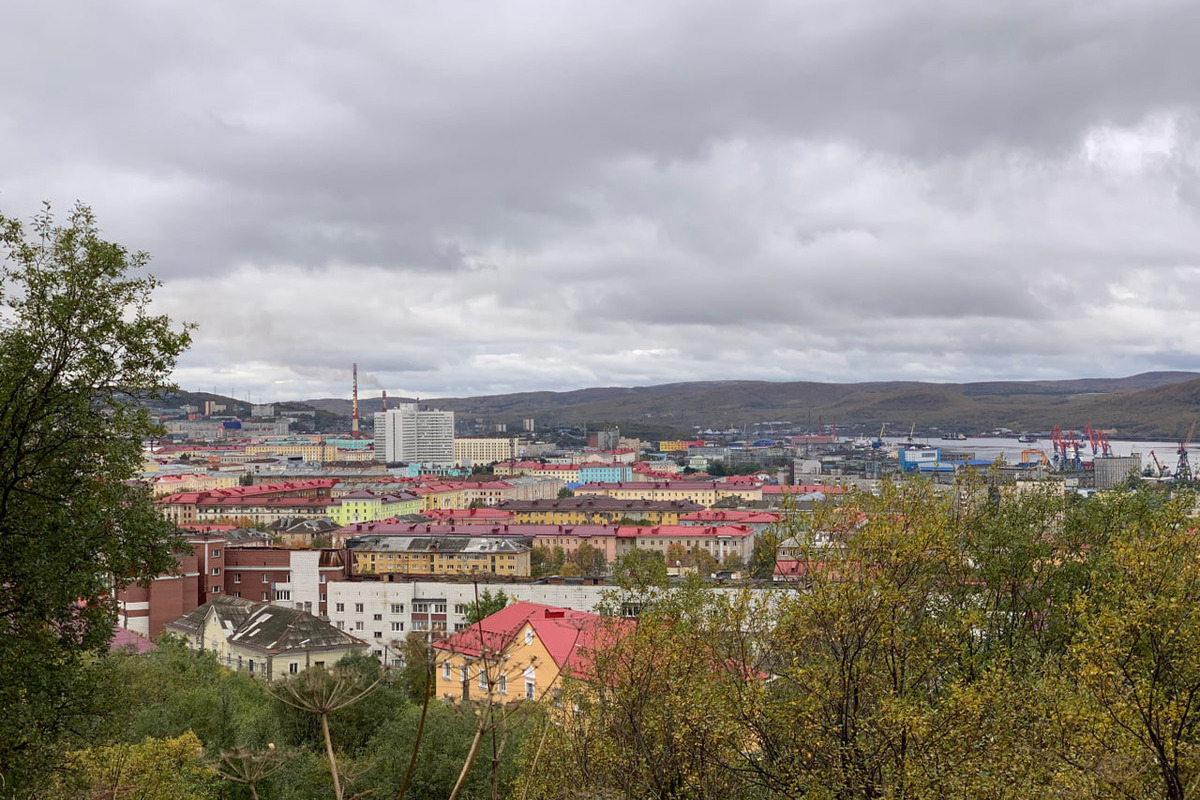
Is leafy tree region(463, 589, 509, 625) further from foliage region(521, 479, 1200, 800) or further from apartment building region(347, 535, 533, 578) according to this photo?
foliage region(521, 479, 1200, 800)

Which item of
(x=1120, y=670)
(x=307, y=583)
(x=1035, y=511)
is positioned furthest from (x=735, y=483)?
(x=1120, y=670)

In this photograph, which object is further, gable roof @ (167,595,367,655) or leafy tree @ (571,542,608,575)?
leafy tree @ (571,542,608,575)

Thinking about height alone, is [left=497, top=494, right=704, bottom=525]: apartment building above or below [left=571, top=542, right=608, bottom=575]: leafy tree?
above

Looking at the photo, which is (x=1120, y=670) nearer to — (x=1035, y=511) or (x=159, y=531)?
(x=1035, y=511)

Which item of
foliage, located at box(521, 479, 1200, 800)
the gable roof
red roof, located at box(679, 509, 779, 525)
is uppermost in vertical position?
foliage, located at box(521, 479, 1200, 800)

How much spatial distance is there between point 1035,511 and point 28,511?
47.0 ft

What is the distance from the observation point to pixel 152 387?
9.52m

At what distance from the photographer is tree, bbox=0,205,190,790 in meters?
8.52

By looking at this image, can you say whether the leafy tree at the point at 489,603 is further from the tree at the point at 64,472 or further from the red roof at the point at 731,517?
the red roof at the point at 731,517

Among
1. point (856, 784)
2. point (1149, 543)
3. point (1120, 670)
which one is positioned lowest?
point (856, 784)

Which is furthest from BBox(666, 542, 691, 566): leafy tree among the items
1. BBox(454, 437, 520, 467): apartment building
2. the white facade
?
BBox(454, 437, 520, 467): apartment building

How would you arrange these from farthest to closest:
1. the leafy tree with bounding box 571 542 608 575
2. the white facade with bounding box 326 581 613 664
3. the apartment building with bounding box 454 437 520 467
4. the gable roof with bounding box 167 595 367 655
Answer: the apartment building with bounding box 454 437 520 467 → the leafy tree with bounding box 571 542 608 575 → the white facade with bounding box 326 581 613 664 → the gable roof with bounding box 167 595 367 655

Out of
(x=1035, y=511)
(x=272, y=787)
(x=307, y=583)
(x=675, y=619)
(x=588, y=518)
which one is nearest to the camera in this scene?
(x=675, y=619)

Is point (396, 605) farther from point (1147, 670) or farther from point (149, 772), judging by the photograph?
point (1147, 670)
